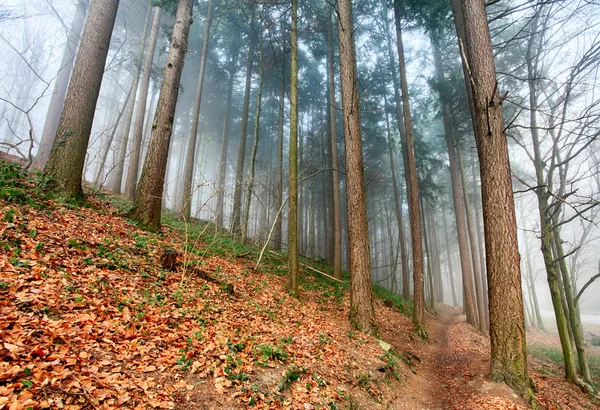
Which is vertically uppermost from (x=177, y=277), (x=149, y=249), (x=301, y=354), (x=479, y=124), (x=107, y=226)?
(x=479, y=124)

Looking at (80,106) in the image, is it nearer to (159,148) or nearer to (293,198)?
(159,148)

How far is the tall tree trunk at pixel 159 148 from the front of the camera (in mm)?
6969

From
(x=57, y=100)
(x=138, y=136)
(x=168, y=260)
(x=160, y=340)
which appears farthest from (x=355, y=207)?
(x=57, y=100)

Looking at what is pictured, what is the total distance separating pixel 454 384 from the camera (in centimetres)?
568

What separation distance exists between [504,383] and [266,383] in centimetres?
427

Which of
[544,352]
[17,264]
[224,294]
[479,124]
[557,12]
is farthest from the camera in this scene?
[544,352]

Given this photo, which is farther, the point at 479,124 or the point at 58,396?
the point at 479,124

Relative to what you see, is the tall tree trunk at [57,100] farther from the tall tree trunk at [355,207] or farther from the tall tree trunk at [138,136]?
the tall tree trunk at [355,207]

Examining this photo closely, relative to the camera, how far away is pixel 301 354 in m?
4.62

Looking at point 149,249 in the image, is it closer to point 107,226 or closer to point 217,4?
point 107,226

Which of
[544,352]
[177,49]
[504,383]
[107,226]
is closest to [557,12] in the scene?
[504,383]

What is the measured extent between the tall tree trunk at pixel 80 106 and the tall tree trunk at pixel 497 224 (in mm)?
8389

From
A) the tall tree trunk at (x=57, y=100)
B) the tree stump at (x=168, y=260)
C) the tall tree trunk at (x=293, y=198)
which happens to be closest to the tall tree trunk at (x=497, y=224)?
the tall tree trunk at (x=293, y=198)

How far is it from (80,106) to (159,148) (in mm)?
1823
